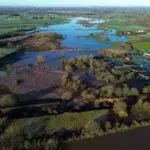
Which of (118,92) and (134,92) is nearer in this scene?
(118,92)

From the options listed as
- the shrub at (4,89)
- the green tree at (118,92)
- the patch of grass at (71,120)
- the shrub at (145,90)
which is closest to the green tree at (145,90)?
the shrub at (145,90)

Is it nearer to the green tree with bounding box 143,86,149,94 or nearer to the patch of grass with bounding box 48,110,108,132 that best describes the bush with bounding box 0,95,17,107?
the patch of grass with bounding box 48,110,108,132

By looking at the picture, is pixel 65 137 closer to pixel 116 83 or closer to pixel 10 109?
pixel 10 109

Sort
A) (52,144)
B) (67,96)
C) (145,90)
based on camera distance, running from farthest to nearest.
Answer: (145,90), (67,96), (52,144)

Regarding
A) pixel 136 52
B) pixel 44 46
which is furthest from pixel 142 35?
pixel 44 46

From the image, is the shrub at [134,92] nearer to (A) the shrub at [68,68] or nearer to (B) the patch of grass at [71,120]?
→ (B) the patch of grass at [71,120]

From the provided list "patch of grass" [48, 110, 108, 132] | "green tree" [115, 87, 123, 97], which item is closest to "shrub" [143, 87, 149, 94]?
"green tree" [115, 87, 123, 97]

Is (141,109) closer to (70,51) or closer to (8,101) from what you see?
(8,101)

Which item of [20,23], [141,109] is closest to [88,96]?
[141,109]
